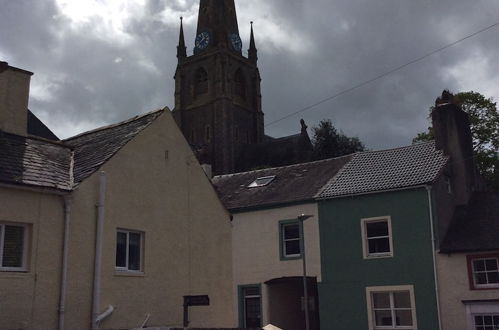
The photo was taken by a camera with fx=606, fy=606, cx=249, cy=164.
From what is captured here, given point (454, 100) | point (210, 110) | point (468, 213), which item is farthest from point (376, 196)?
point (210, 110)

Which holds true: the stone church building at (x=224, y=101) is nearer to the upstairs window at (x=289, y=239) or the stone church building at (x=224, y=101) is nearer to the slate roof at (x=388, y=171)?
the slate roof at (x=388, y=171)

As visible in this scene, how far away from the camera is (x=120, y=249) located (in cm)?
1498

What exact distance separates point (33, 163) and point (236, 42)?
81.2 metres

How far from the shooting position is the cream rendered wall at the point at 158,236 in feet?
45.6

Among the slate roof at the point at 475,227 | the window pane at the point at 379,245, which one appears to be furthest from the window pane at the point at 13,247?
the slate roof at the point at 475,227

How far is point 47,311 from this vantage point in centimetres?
1280

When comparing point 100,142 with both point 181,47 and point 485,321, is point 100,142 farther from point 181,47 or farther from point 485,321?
point 181,47

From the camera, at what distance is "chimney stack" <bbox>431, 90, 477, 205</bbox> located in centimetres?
2724

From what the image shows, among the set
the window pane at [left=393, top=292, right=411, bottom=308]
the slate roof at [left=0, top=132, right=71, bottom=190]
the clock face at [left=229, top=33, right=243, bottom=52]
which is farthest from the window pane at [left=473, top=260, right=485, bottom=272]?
the clock face at [left=229, top=33, right=243, bottom=52]

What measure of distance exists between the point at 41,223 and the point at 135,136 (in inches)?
148

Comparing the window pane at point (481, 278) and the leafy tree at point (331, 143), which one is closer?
the window pane at point (481, 278)

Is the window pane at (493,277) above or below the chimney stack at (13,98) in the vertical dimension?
below

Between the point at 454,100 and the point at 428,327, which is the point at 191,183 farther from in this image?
the point at 454,100

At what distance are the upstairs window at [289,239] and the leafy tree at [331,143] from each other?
91.5ft
